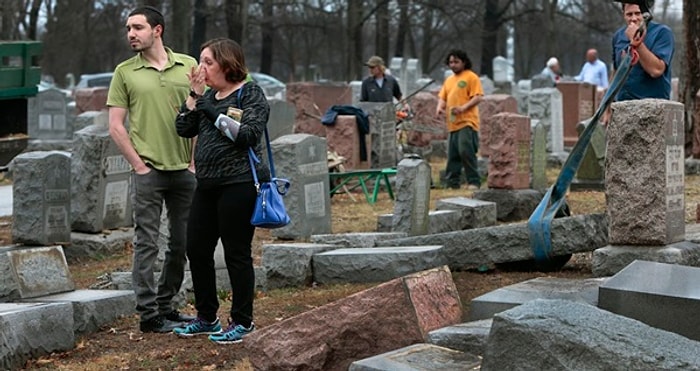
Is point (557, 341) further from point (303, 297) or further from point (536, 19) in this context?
point (536, 19)

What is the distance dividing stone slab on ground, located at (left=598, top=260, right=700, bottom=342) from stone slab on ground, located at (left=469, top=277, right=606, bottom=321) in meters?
0.34

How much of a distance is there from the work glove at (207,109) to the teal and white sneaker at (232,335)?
3.57 ft

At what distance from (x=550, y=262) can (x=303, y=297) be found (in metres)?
1.71

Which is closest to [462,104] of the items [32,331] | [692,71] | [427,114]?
[692,71]

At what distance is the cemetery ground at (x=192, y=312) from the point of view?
6867mm

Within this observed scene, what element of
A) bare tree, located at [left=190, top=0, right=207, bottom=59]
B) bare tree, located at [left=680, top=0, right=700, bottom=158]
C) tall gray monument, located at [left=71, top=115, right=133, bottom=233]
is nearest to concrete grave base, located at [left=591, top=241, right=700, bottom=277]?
tall gray monument, located at [left=71, top=115, right=133, bottom=233]

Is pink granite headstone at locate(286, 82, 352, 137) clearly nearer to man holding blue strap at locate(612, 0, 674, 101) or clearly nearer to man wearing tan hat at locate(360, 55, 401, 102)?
man wearing tan hat at locate(360, 55, 401, 102)

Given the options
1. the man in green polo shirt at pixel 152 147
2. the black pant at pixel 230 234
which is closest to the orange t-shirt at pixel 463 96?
the man in green polo shirt at pixel 152 147

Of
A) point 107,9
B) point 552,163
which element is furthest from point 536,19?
point 552,163

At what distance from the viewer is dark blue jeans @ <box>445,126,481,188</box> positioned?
54.3 feet

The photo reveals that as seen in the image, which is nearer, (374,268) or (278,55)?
(374,268)

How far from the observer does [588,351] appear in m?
4.59

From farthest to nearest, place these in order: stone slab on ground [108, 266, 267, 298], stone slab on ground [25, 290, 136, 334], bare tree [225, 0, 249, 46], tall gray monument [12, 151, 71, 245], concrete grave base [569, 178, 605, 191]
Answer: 1. bare tree [225, 0, 249, 46]
2. concrete grave base [569, 178, 605, 191]
3. tall gray monument [12, 151, 71, 245]
4. stone slab on ground [108, 266, 267, 298]
5. stone slab on ground [25, 290, 136, 334]

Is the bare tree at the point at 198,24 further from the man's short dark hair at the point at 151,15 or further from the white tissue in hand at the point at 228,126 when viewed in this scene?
the white tissue in hand at the point at 228,126
